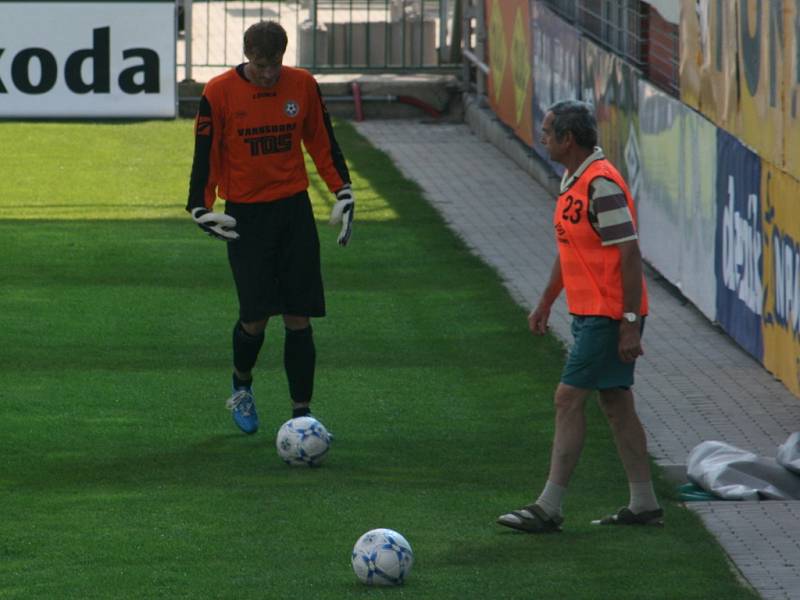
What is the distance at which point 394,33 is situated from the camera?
26781 mm

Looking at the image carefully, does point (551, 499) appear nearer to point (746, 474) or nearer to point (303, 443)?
point (746, 474)

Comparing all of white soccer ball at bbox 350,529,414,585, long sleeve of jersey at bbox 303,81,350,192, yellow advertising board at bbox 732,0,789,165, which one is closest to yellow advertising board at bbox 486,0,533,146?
yellow advertising board at bbox 732,0,789,165

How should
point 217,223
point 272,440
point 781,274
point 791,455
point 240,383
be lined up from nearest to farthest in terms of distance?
1. point 791,455
2. point 217,223
3. point 272,440
4. point 240,383
5. point 781,274

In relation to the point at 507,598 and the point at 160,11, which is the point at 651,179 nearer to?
the point at 507,598

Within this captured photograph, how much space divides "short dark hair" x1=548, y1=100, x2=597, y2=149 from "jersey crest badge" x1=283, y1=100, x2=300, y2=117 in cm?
204

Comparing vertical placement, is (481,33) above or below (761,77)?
below

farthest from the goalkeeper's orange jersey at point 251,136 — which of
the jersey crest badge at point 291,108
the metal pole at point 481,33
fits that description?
the metal pole at point 481,33

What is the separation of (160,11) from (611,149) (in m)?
9.15

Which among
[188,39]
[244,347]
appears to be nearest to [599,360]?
[244,347]

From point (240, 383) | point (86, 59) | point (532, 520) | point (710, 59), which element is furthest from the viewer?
point (86, 59)

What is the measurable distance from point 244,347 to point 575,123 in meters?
2.77

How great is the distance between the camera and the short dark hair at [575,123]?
26.1ft

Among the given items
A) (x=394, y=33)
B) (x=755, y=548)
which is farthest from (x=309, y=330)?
(x=394, y=33)

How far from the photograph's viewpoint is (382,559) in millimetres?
7234
